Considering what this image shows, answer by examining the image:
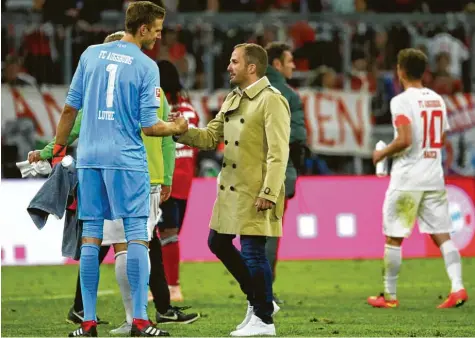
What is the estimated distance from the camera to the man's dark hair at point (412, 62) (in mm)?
10953

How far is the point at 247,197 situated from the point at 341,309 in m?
2.67

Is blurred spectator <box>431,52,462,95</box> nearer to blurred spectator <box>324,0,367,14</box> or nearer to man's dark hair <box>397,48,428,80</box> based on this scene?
blurred spectator <box>324,0,367,14</box>

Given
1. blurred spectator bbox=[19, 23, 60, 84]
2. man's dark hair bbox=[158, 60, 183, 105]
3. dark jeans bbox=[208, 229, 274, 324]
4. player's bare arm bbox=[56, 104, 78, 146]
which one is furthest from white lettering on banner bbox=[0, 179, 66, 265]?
player's bare arm bbox=[56, 104, 78, 146]

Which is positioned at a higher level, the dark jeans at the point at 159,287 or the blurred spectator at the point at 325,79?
the blurred spectator at the point at 325,79

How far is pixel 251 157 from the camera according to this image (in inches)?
337

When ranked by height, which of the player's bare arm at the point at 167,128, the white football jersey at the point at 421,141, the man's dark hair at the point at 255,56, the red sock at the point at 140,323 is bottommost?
the red sock at the point at 140,323

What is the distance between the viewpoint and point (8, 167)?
17672 millimetres

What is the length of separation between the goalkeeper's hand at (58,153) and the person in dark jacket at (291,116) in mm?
3100

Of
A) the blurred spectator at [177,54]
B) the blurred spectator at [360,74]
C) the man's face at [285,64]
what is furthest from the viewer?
the blurred spectator at [360,74]

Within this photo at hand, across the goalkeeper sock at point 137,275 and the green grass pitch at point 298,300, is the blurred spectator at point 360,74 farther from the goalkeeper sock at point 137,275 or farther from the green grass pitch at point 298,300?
the goalkeeper sock at point 137,275

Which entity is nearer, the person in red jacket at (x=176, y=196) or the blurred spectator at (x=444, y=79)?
the person in red jacket at (x=176, y=196)

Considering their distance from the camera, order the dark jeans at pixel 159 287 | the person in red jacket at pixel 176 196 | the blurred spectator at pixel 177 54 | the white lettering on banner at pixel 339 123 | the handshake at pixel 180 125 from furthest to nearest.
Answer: the blurred spectator at pixel 177 54
the white lettering on banner at pixel 339 123
the person in red jacket at pixel 176 196
the dark jeans at pixel 159 287
the handshake at pixel 180 125

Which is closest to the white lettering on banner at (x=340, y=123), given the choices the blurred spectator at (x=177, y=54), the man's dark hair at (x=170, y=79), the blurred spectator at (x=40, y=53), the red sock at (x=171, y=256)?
the blurred spectator at (x=177, y=54)

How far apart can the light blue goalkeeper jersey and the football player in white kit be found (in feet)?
12.0
